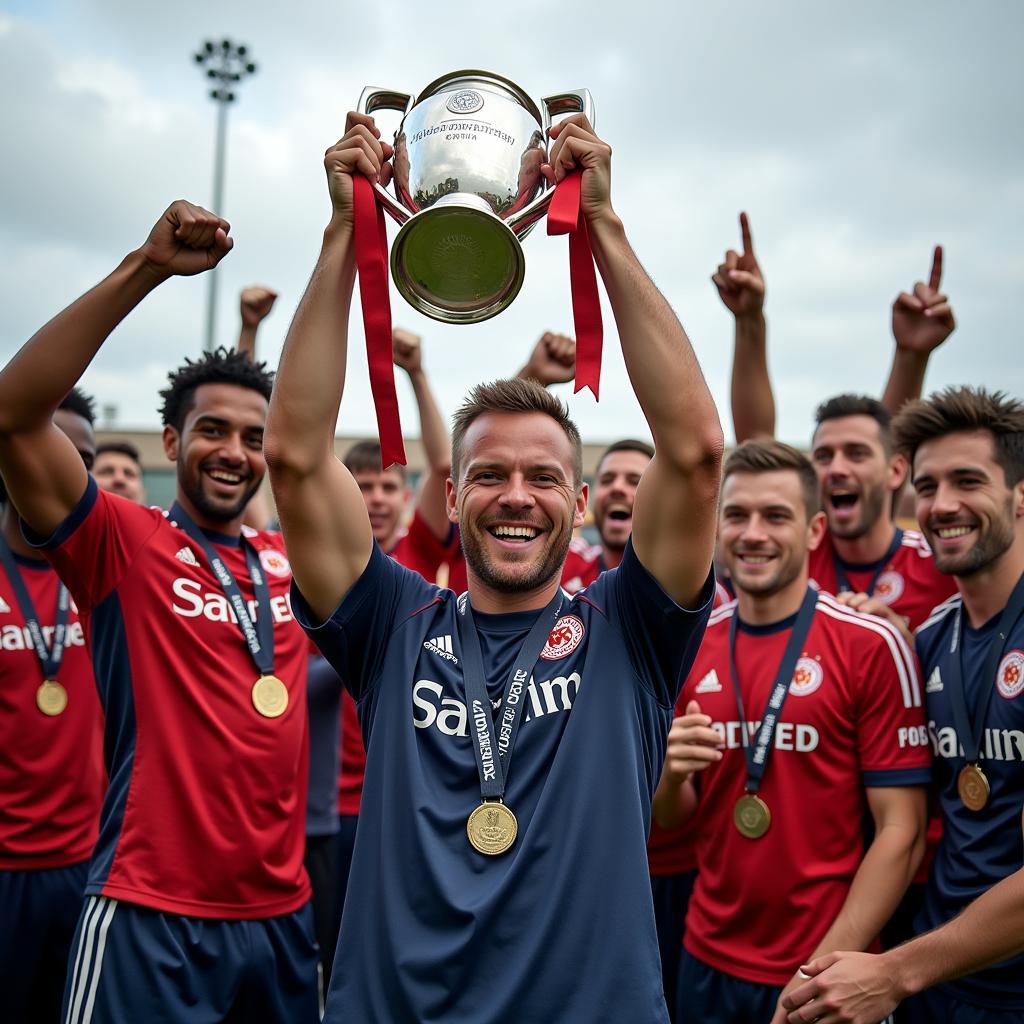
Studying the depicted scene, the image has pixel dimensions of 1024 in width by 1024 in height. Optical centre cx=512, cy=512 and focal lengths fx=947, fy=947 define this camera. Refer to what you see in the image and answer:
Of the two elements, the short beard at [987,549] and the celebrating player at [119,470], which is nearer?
the short beard at [987,549]

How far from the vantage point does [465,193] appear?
219 centimetres

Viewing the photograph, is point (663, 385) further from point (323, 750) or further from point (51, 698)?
point (323, 750)

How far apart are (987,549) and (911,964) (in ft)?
4.72

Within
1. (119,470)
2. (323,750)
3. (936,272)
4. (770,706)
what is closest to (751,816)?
(770,706)

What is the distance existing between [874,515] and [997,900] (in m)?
2.13

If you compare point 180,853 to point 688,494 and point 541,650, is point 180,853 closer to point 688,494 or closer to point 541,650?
point 541,650

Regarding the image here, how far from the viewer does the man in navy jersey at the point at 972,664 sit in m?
3.02

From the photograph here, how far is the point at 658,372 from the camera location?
2197mm

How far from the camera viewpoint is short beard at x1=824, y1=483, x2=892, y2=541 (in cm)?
450

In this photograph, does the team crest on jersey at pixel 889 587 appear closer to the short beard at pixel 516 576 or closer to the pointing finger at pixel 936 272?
the pointing finger at pixel 936 272

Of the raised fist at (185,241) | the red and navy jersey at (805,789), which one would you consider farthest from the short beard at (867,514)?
the raised fist at (185,241)

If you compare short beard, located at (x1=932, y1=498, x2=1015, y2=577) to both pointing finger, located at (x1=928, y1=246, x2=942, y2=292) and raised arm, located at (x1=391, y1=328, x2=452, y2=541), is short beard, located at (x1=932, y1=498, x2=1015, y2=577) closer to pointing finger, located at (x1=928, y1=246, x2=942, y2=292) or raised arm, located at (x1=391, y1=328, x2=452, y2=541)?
pointing finger, located at (x1=928, y1=246, x2=942, y2=292)

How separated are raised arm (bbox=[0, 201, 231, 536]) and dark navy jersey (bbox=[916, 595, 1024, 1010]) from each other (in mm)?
2816

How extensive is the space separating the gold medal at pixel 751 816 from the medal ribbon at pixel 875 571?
1.41m
